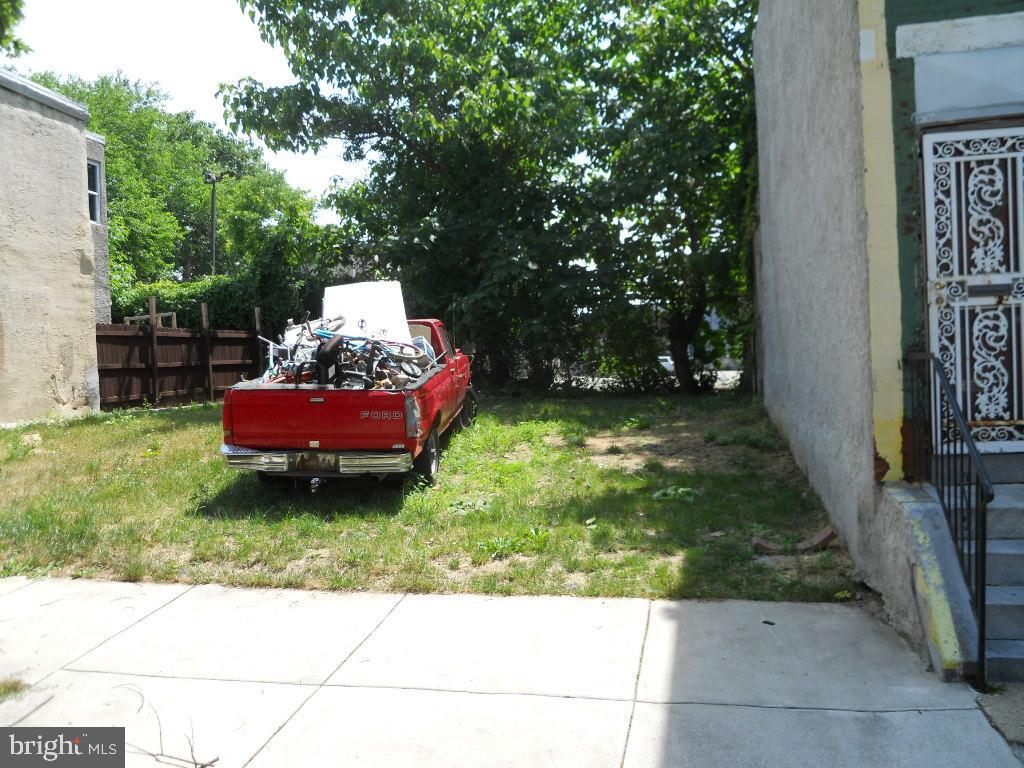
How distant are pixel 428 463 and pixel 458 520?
4.67 feet

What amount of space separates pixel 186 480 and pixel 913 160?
290 inches

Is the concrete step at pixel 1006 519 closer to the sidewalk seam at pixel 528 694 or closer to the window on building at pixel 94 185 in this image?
the sidewalk seam at pixel 528 694

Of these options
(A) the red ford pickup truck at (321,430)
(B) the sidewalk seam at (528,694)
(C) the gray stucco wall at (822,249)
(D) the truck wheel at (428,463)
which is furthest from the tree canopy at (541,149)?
(B) the sidewalk seam at (528,694)

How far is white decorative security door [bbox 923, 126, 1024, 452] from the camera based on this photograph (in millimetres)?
5312

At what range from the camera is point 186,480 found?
8.88 meters

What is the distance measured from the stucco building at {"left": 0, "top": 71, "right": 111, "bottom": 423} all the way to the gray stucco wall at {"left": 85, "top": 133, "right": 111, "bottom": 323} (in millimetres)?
5343

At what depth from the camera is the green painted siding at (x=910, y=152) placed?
17.4 ft

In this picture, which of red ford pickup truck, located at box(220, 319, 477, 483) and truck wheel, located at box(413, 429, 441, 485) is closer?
red ford pickup truck, located at box(220, 319, 477, 483)

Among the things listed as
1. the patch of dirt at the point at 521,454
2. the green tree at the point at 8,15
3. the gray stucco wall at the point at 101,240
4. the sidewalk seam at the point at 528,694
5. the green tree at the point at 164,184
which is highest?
the green tree at the point at 164,184

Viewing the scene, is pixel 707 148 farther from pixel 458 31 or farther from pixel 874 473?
pixel 874 473

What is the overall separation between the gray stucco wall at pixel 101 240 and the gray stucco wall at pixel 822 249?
16903mm

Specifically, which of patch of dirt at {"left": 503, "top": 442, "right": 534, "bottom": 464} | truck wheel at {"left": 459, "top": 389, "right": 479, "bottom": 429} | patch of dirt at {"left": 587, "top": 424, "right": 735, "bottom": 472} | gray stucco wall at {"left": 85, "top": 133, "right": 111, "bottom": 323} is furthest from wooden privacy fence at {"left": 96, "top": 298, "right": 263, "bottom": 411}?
patch of dirt at {"left": 587, "top": 424, "right": 735, "bottom": 472}

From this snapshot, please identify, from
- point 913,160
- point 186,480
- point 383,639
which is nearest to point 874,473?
point 913,160

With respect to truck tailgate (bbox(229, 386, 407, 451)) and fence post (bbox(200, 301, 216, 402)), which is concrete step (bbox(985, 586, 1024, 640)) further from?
fence post (bbox(200, 301, 216, 402))
